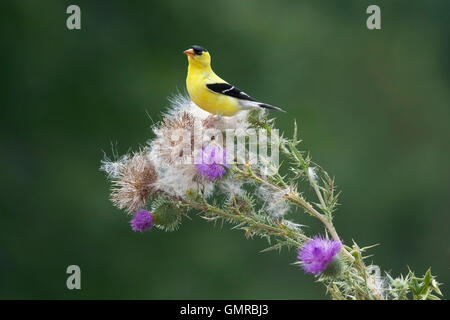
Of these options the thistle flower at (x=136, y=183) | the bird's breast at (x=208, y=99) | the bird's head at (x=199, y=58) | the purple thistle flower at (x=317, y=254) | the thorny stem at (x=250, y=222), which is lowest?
the purple thistle flower at (x=317, y=254)

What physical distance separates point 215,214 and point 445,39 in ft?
33.1

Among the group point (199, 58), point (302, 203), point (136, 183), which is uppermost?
point (199, 58)

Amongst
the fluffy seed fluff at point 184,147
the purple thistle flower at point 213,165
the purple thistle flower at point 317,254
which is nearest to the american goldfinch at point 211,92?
the fluffy seed fluff at point 184,147

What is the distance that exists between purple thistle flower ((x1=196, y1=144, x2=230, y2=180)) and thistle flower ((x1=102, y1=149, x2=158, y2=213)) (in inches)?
6.1

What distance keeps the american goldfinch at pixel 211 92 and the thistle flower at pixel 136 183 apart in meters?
0.43

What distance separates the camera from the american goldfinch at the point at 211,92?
7.82 feet

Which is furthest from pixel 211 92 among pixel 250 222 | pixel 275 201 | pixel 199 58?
pixel 250 222

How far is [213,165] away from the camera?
1.73 meters

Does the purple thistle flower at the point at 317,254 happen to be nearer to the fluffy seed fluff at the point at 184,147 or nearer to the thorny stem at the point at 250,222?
the thorny stem at the point at 250,222

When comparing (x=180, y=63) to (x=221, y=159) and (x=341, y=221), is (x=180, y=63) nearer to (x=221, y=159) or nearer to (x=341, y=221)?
(x=341, y=221)

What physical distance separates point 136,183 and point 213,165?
0.78 ft

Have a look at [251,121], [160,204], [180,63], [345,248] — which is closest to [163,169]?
[160,204]

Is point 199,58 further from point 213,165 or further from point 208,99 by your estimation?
point 213,165

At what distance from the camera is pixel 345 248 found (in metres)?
1.58
